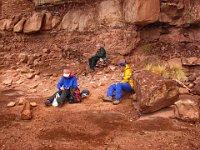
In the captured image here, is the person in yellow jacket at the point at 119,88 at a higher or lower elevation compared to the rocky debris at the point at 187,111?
higher

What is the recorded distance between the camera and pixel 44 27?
1048cm

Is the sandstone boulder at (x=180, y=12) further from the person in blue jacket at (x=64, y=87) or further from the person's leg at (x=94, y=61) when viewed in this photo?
the person in blue jacket at (x=64, y=87)

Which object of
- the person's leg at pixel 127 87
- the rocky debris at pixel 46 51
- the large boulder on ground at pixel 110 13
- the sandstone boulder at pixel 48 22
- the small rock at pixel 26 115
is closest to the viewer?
the small rock at pixel 26 115

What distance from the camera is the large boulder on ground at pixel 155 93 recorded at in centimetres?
559

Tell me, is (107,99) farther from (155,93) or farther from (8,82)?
(8,82)

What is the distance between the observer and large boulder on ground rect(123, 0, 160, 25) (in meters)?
8.84

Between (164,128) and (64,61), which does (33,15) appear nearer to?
(64,61)

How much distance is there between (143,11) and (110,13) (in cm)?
136

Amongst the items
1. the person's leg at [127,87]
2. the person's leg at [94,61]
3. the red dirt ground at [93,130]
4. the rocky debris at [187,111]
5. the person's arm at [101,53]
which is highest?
the person's arm at [101,53]

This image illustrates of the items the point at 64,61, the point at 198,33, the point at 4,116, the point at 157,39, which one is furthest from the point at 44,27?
the point at 198,33

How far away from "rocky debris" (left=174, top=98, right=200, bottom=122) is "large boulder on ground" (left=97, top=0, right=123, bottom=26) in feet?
16.2

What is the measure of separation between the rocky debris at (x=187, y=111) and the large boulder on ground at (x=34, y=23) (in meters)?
6.94

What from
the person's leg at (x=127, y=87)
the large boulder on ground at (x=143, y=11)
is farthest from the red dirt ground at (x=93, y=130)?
the large boulder on ground at (x=143, y=11)

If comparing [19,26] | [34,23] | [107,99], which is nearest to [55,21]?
[34,23]
